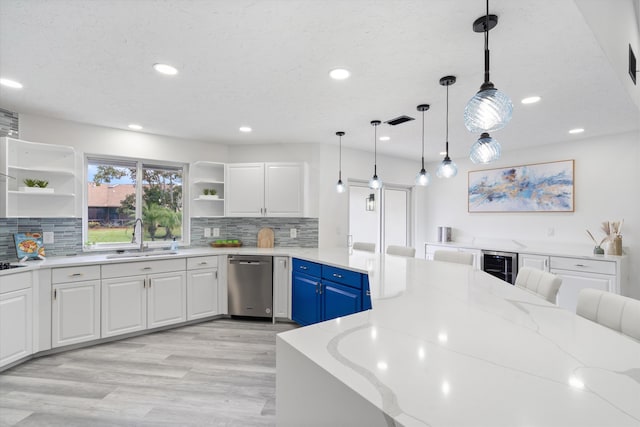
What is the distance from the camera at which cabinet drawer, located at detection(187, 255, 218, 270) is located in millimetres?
3744

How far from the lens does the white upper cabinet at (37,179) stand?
293 centimetres

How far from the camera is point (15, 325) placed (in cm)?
266

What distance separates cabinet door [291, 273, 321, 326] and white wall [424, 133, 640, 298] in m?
3.29

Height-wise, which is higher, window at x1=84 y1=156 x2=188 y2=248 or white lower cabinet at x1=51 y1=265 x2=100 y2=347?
window at x1=84 y1=156 x2=188 y2=248

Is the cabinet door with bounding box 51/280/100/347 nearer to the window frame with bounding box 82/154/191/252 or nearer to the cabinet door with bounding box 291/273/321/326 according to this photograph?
the window frame with bounding box 82/154/191/252

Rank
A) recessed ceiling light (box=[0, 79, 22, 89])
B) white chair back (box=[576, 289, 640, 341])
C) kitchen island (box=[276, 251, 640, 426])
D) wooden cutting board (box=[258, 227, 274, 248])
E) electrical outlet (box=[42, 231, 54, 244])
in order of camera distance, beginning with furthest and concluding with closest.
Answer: wooden cutting board (box=[258, 227, 274, 248]) < electrical outlet (box=[42, 231, 54, 244]) < recessed ceiling light (box=[0, 79, 22, 89]) < white chair back (box=[576, 289, 640, 341]) < kitchen island (box=[276, 251, 640, 426])

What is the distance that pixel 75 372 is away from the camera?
2.62m

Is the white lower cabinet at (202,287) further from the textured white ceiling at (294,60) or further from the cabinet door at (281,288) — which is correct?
the textured white ceiling at (294,60)

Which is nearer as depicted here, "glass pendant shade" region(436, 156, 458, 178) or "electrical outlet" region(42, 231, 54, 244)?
"glass pendant shade" region(436, 156, 458, 178)

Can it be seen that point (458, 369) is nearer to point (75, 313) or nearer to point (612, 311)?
point (612, 311)

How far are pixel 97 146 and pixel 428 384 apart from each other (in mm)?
4308

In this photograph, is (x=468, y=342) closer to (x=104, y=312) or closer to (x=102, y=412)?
(x=102, y=412)

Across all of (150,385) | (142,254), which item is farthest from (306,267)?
(142,254)

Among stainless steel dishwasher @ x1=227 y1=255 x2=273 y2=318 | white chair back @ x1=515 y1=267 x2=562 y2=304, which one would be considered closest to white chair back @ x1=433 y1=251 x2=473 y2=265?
white chair back @ x1=515 y1=267 x2=562 y2=304
